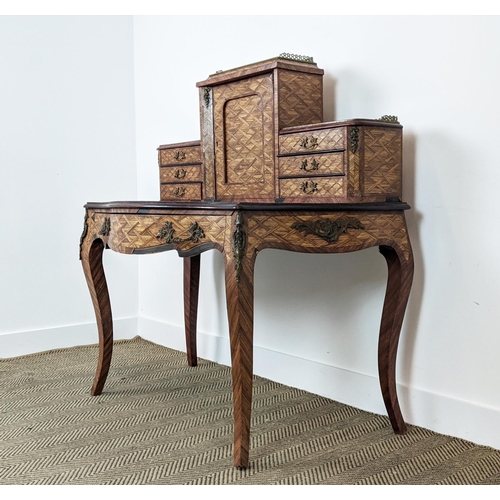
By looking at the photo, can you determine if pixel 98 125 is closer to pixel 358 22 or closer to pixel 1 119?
pixel 1 119

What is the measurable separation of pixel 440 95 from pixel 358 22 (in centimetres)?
43

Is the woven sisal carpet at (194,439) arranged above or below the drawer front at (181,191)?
below

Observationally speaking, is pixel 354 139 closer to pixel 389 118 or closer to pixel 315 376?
pixel 389 118

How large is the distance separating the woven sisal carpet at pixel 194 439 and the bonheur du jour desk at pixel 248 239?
0.13m

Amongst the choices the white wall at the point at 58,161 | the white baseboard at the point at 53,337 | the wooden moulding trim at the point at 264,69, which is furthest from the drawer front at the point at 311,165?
the white baseboard at the point at 53,337

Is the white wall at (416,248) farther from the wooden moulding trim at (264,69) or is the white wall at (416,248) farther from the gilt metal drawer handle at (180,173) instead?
the gilt metal drawer handle at (180,173)

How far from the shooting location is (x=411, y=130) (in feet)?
6.61

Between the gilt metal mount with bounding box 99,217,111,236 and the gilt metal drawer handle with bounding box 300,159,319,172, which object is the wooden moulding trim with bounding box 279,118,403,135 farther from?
the gilt metal mount with bounding box 99,217,111,236

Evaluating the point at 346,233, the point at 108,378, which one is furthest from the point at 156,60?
the point at 346,233

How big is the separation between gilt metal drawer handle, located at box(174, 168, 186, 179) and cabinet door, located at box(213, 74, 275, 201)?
0.78 feet

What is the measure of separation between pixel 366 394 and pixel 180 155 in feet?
3.61

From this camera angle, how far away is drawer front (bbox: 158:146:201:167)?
2.40m

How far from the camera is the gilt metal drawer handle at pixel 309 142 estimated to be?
6.22ft

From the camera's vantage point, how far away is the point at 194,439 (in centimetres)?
194
